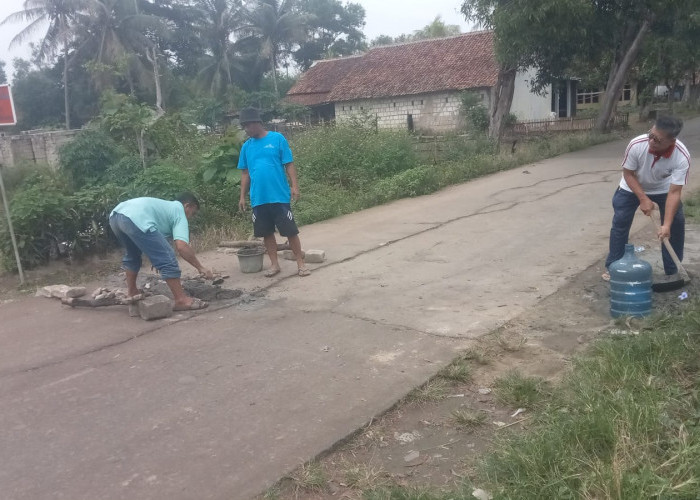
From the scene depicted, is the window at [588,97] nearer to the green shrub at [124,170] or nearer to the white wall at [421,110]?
the white wall at [421,110]

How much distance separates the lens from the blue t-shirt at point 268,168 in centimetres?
652

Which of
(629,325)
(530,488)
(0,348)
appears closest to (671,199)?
(629,325)

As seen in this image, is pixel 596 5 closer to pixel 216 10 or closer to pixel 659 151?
pixel 659 151

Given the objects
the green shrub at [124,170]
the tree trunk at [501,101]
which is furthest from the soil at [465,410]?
the tree trunk at [501,101]

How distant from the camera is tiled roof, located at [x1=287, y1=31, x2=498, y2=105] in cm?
Result: 2836

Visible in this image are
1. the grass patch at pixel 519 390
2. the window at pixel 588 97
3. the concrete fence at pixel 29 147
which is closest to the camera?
the grass patch at pixel 519 390

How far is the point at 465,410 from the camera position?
3650mm

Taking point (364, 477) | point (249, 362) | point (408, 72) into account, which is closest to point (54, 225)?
point (249, 362)

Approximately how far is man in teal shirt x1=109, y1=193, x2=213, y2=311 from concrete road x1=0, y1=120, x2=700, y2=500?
0.34 metres

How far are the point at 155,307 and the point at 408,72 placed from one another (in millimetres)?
27324

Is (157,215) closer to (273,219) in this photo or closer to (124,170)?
(273,219)

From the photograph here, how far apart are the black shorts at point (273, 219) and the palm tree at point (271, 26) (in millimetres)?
36788

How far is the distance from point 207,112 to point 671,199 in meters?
33.1

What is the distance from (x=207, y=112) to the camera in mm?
35406
